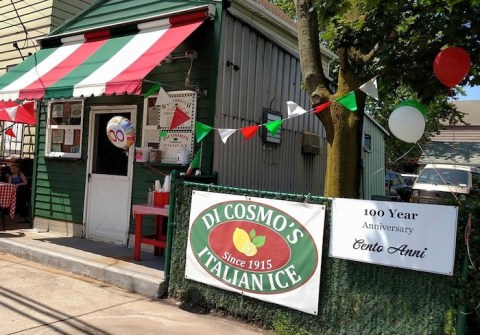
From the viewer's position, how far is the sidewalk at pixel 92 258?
5.32 metres

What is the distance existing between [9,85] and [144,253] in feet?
11.6

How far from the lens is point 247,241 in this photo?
14.7 ft

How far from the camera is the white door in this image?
7.26 meters

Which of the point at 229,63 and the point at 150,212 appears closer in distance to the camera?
the point at 150,212

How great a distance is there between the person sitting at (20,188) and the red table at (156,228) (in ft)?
12.9

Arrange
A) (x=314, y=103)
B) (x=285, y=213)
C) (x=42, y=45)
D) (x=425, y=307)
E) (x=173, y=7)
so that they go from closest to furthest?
(x=425, y=307)
(x=285, y=213)
(x=314, y=103)
(x=173, y=7)
(x=42, y=45)

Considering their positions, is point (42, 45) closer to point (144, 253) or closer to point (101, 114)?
point (101, 114)

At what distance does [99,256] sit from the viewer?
20.9 ft

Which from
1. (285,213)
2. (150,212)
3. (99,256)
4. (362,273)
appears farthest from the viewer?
(99,256)

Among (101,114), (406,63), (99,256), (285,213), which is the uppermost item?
(406,63)

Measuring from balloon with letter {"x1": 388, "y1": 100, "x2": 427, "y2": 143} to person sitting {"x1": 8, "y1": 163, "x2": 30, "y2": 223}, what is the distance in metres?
7.44

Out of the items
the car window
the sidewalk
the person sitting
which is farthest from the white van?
the person sitting

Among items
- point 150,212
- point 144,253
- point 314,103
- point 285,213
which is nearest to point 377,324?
point 285,213

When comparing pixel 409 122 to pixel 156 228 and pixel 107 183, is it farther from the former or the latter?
pixel 107 183
